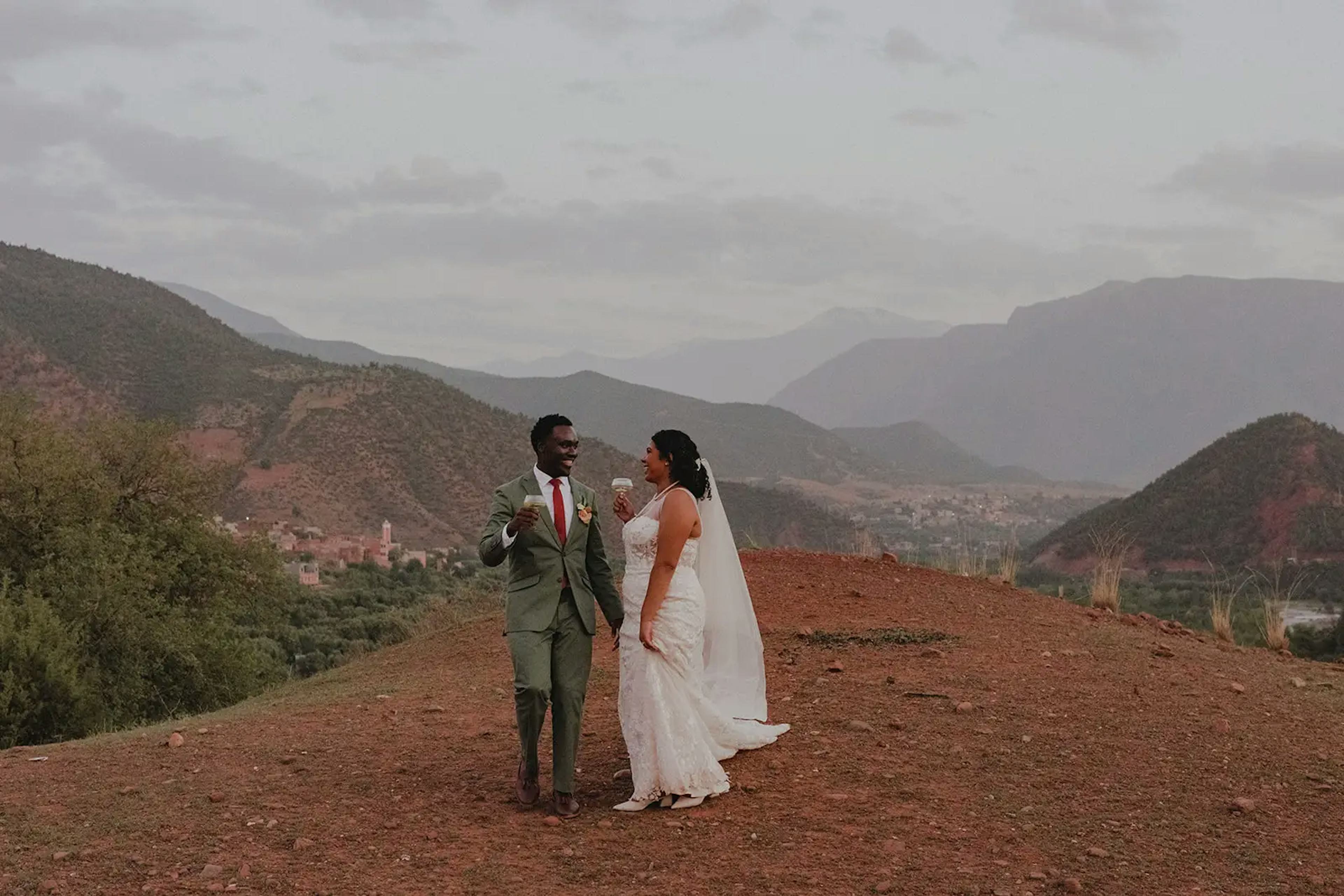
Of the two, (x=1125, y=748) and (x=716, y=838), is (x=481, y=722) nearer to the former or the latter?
(x=716, y=838)

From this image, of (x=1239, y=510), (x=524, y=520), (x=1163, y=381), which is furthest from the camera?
(x=1163, y=381)

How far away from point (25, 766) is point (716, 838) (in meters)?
4.55

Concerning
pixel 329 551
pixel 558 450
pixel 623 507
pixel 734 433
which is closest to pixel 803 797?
pixel 623 507

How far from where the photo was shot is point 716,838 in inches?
Result: 240

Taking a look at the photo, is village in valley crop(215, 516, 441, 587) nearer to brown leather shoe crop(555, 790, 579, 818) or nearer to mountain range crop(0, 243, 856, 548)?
mountain range crop(0, 243, 856, 548)

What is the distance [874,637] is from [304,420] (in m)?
45.8

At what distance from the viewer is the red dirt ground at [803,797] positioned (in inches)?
223

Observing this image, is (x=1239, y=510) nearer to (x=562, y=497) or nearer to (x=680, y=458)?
(x=680, y=458)

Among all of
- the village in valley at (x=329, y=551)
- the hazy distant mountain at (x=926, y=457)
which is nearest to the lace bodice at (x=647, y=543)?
the village in valley at (x=329, y=551)

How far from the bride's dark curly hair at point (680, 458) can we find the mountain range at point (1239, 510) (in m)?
33.2

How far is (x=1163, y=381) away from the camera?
177 m

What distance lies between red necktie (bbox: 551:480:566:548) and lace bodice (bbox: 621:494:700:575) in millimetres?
322

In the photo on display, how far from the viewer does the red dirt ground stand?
5656 millimetres

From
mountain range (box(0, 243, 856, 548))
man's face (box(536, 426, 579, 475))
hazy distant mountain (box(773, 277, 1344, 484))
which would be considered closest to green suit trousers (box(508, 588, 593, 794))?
man's face (box(536, 426, 579, 475))
